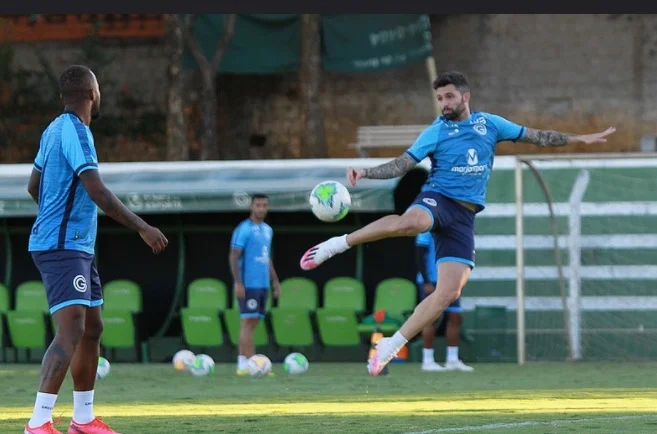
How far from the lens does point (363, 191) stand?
17.3 m

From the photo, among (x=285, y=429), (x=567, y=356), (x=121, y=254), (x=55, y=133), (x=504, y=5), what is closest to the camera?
(x=504, y=5)

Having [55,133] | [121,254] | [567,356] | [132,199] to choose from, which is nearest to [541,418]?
[55,133]

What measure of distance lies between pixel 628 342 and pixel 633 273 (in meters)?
0.90

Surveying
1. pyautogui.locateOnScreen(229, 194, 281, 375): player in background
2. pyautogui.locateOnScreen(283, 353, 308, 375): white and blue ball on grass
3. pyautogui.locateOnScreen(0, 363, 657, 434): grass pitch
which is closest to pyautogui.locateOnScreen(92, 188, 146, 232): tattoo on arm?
pyautogui.locateOnScreen(0, 363, 657, 434): grass pitch

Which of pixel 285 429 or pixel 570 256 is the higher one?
pixel 570 256

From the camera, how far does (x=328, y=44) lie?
25.5 metres

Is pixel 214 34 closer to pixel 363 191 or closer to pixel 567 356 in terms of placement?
pixel 363 191

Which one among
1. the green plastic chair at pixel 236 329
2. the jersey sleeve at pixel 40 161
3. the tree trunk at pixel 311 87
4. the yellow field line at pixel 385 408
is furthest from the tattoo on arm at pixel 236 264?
the tree trunk at pixel 311 87

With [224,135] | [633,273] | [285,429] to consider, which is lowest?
[285,429]

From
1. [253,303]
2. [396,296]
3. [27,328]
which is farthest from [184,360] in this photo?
[27,328]

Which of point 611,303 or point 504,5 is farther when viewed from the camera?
point 611,303

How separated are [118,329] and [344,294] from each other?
3.04 metres

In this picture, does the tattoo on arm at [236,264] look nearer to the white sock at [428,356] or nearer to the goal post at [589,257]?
the white sock at [428,356]

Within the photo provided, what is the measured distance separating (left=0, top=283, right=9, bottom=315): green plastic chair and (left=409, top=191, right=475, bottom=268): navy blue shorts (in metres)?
10.8
